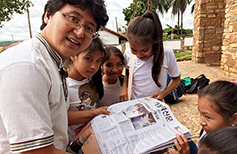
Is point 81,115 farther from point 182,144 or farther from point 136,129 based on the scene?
point 182,144

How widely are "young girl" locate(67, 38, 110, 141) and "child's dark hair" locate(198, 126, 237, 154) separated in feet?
2.44

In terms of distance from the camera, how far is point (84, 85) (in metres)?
1.41

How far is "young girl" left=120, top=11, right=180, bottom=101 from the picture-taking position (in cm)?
142

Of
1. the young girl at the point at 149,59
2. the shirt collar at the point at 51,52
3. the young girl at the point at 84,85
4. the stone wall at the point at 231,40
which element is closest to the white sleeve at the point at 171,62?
the young girl at the point at 149,59

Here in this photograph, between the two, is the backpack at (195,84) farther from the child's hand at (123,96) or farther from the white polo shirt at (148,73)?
the child's hand at (123,96)

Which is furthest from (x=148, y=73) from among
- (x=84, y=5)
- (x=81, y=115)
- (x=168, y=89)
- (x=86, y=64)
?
(x=84, y=5)

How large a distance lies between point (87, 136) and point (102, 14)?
0.73 meters

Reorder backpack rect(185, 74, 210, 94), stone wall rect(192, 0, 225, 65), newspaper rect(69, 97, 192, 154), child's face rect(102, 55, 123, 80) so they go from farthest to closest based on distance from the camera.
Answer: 1. stone wall rect(192, 0, 225, 65)
2. backpack rect(185, 74, 210, 94)
3. child's face rect(102, 55, 123, 80)
4. newspaper rect(69, 97, 192, 154)

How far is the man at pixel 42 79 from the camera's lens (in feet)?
1.81

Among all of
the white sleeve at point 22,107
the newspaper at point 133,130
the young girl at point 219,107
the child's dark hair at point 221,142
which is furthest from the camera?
the young girl at point 219,107

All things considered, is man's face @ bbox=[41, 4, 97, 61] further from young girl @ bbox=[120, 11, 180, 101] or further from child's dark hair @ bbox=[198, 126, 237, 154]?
child's dark hair @ bbox=[198, 126, 237, 154]

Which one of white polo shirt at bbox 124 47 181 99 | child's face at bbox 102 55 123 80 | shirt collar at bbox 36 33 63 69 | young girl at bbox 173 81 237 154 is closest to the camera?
shirt collar at bbox 36 33 63 69

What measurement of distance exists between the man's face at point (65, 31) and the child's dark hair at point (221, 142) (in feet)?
2.58

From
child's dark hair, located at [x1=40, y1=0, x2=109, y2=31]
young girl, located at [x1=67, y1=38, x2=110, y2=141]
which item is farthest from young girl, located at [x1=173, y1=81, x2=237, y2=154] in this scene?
child's dark hair, located at [x1=40, y1=0, x2=109, y2=31]
